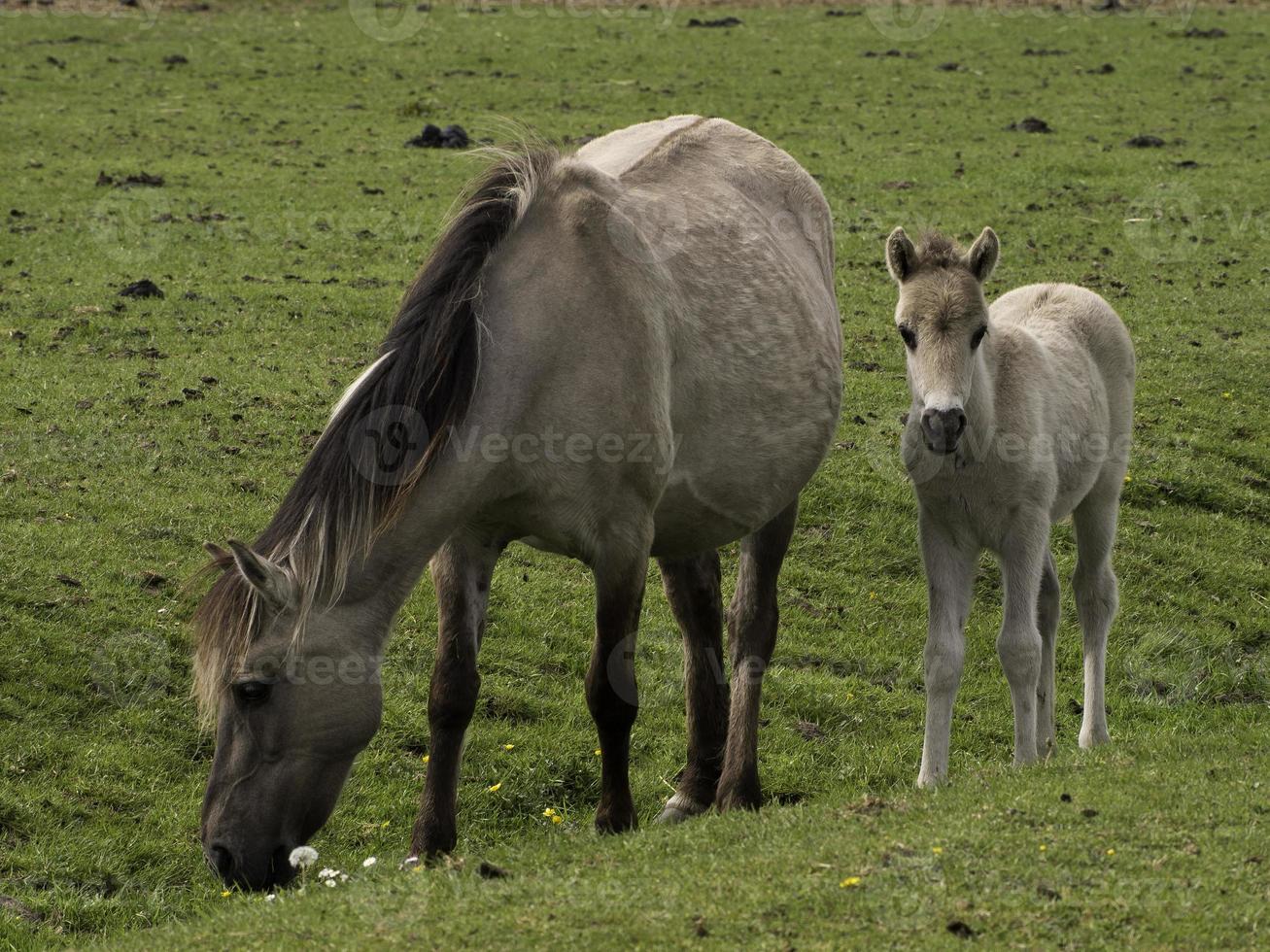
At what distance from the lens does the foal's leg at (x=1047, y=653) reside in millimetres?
7625

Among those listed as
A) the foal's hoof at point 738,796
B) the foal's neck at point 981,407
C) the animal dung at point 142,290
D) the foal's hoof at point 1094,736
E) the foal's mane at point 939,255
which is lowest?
the foal's hoof at point 738,796

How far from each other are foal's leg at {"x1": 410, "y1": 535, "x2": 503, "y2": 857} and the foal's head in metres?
2.04

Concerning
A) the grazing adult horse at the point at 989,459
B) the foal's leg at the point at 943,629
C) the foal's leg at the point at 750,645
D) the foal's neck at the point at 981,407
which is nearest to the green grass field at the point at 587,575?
the foal's leg at the point at 750,645

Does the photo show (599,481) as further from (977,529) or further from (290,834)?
(977,529)

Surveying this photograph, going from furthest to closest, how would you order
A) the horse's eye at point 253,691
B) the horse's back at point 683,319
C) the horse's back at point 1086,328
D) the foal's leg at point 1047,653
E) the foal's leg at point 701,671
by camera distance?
the horse's back at point 1086,328 < the foal's leg at point 1047,653 < the foal's leg at point 701,671 < the horse's back at point 683,319 < the horse's eye at point 253,691

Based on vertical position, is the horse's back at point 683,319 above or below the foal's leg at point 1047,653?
above

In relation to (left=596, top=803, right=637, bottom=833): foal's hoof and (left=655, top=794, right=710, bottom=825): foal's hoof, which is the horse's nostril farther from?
(left=655, top=794, right=710, bottom=825): foal's hoof

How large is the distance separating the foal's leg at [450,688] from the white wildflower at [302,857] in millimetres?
734

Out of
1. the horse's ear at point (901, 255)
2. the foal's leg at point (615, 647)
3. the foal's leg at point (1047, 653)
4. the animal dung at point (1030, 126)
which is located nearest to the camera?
the foal's leg at point (615, 647)

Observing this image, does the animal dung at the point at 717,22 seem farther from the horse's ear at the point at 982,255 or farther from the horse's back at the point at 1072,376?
the horse's ear at the point at 982,255

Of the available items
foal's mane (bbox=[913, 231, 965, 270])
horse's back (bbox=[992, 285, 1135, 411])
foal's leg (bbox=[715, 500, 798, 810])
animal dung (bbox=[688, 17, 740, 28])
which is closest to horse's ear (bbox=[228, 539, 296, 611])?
foal's leg (bbox=[715, 500, 798, 810])

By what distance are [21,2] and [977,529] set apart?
3107 cm

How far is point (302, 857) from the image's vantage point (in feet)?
17.5

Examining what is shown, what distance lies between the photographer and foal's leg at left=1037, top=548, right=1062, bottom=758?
7.62 metres
